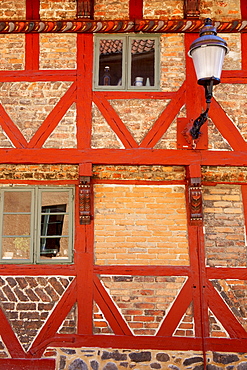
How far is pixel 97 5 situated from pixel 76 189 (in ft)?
9.93

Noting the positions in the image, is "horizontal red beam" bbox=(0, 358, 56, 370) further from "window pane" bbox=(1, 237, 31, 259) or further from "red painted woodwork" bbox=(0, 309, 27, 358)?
"window pane" bbox=(1, 237, 31, 259)

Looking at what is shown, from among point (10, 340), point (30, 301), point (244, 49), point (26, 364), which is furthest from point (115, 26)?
point (26, 364)

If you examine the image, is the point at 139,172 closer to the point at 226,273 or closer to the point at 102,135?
the point at 102,135

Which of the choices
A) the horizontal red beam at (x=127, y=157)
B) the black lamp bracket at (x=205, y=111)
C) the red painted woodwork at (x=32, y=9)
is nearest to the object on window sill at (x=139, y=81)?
the horizontal red beam at (x=127, y=157)

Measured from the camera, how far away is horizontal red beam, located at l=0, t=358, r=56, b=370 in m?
6.43

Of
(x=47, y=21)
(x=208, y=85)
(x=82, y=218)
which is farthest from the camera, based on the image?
(x=47, y=21)

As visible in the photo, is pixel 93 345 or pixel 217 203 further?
pixel 217 203

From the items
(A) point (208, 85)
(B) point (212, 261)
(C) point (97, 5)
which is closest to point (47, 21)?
(C) point (97, 5)

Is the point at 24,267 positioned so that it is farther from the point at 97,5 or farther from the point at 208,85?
the point at 97,5

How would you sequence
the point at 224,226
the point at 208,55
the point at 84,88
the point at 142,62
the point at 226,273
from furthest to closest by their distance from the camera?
1. the point at 142,62
2. the point at 84,88
3. the point at 224,226
4. the point at 226,273
5. the point at 208,55

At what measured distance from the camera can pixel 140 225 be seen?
22.2 feet

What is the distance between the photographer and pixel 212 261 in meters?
6.64

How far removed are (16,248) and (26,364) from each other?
1681mm

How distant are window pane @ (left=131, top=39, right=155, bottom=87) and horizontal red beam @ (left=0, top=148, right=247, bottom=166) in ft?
3.88
